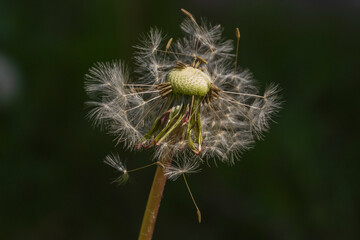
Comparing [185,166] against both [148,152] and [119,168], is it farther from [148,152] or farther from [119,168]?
[148,152]

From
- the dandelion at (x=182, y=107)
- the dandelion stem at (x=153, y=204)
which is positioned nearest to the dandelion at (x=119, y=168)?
the dandelion at (x=182, y=107)

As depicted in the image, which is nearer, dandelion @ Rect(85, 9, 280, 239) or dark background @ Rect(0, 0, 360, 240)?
dandelion @ Rect(85, 9, 280, 239)

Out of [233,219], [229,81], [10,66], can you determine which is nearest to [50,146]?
[10,66]

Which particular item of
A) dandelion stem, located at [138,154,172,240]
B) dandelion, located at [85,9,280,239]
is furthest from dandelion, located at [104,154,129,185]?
dandelion stem, located at [138,154,172,240]

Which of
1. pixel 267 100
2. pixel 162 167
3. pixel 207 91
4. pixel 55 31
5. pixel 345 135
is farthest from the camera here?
pixel 55 31

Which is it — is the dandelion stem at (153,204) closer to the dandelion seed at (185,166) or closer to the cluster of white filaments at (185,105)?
the cluster of white filaments at (185,105)

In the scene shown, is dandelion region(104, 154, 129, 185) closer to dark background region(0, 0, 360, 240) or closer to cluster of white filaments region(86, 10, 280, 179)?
cluster of white filaments region(86, 10, 280, 179)

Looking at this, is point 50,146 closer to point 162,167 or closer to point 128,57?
point 128,57
